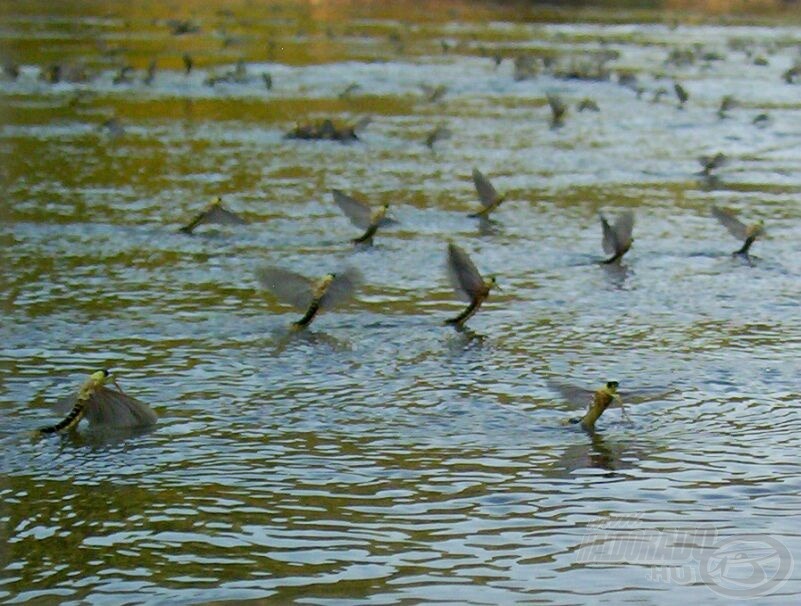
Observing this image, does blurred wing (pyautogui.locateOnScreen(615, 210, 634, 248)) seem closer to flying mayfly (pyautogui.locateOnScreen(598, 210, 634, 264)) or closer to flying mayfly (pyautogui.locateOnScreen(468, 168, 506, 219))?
flying mayfly (pyautogui.locateOnScreen(598, 210, 634, 264))

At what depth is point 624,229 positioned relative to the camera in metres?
8.13

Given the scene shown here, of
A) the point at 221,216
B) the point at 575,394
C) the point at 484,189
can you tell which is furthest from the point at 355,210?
the point at 575,394

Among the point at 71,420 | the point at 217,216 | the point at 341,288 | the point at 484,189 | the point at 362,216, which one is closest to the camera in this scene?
the point at 71,420

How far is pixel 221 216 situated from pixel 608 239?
2.01 meters

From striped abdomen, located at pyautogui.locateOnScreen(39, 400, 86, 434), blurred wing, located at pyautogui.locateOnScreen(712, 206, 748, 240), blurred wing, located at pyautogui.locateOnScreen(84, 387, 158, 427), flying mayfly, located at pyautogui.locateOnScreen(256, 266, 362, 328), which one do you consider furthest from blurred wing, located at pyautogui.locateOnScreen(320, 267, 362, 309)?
blurred wing, located at pyautogui.locateOnScreen(712, 206, 748, 240)

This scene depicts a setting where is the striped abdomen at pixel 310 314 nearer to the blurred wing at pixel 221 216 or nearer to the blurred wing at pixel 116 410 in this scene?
the blurred wing at pixel 116 410

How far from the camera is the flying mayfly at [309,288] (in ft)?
21.5

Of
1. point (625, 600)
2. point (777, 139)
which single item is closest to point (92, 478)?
point (625, 600)

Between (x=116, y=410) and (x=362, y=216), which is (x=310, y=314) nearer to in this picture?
(x=116, y=410)

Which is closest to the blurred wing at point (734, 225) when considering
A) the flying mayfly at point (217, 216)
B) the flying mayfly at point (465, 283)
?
the flying mayfly at point (465, 283)

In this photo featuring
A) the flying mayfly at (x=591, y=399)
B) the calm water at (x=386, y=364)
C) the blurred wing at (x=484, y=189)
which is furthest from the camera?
the blurred wing at (x=484, y=189)

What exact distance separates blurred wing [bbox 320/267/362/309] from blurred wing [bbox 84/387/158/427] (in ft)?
5.28

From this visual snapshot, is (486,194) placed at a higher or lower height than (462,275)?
lower

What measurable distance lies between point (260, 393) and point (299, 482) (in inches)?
40.2
